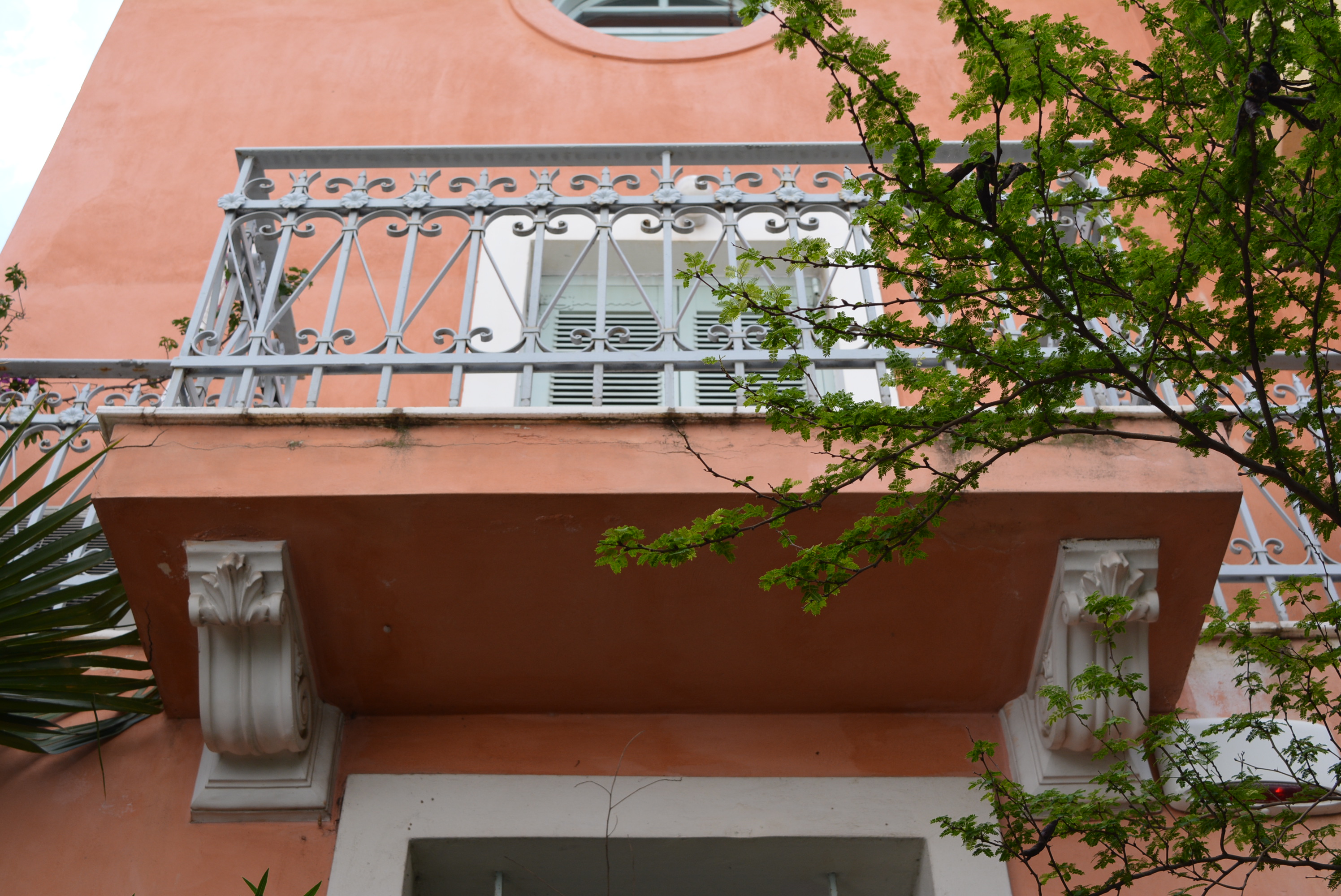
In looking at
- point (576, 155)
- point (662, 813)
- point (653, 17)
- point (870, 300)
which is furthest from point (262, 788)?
point (653, 17)

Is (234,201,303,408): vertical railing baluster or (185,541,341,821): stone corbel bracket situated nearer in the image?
(185,541,341,821): stone corbel bracket

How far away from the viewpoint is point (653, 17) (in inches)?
352

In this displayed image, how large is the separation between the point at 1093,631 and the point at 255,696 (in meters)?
2.53

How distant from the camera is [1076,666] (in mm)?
3480

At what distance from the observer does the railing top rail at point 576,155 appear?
4199 mm

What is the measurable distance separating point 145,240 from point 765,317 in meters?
5.20

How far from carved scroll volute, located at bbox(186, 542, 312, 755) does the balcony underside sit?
0.24ft

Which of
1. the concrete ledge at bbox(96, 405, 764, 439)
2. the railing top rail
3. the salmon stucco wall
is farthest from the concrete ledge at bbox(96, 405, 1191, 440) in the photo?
the railing top rail

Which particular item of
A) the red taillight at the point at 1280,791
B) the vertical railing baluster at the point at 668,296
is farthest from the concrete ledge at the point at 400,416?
the red taillight at the point at 1280,791

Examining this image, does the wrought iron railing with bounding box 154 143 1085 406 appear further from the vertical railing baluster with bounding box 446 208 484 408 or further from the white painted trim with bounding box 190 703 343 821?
the white painted trim with bounding box 190 703 343 821

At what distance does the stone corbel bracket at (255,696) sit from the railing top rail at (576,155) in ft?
5.44

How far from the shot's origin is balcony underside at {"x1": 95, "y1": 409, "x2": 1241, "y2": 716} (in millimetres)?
3260

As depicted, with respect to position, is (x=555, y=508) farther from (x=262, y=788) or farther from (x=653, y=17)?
(x=653, y=17)

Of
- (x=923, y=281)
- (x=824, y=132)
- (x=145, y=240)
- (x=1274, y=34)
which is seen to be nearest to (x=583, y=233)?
(x=824, y=132)
